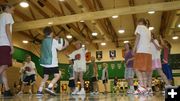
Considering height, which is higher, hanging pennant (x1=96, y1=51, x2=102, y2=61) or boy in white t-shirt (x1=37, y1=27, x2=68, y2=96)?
hanging pennant (x1=96, y1=51, x2=102, y2=61)

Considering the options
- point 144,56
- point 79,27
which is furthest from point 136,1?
point 144,56

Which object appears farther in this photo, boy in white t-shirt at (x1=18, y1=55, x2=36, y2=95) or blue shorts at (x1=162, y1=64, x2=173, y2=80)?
boy in white t-shirt at (x1=18, y1=55, x2=36, y2=95)

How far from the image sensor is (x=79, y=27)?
1842 centimetres

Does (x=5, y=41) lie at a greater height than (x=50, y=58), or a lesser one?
greater

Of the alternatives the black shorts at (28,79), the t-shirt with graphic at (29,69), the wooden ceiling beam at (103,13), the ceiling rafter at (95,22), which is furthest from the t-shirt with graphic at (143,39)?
the ceiling rafter at (95,22)

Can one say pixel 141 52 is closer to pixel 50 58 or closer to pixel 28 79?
pixel 50 58

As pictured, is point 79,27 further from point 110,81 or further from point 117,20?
point 110,81

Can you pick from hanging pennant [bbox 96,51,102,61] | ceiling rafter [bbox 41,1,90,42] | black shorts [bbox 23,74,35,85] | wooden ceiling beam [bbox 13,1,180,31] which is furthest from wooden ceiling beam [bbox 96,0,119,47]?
black shorts [bbox 23,74,35,85]

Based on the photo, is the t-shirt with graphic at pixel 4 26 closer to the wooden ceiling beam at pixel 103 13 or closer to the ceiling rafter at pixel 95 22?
the ceiling rafter at pixel 95 22

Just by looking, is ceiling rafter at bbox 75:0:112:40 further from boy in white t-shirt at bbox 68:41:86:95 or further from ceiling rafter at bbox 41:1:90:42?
boy in white t-shirt at bbox 68:41:86:95

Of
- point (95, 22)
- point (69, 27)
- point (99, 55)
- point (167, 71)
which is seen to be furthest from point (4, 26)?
point (99, 55)

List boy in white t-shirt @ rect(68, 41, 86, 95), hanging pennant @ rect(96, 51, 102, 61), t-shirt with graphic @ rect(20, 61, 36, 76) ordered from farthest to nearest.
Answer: hanging pennant @ rect(96, 51, 102, 61) < t-shirt with graphic @ rect(20, 61, 36, 76) < boy in white t-shirt @ rect(68, 41, 86, 95)

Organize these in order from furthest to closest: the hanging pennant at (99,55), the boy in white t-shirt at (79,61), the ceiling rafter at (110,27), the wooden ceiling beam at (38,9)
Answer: the hanging pennant at (99,55) → the ceiling rafter at (110,27) → the wooden ceiling beam at (38,9) → the boy in white t-shirt at (79,61)

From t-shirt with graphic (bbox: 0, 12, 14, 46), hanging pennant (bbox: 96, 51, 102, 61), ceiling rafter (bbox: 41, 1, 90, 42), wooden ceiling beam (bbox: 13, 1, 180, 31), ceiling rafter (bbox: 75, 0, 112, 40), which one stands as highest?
ceiling rafter (bbox: 41, 1, 90, 42)
